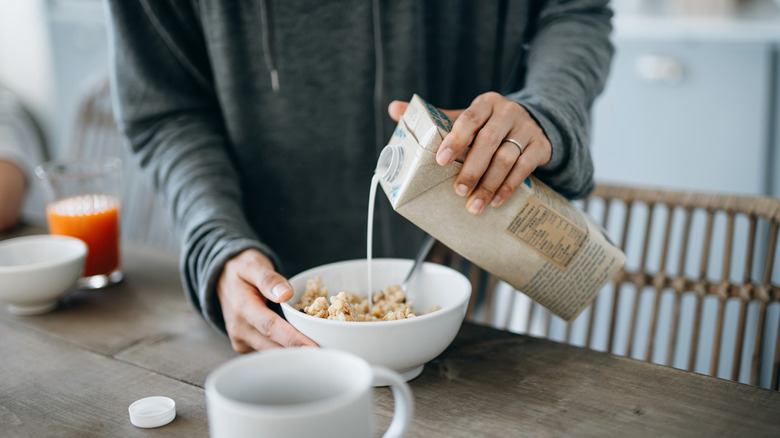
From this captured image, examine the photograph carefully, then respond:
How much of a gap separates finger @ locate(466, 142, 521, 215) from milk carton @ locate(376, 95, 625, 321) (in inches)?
0.6

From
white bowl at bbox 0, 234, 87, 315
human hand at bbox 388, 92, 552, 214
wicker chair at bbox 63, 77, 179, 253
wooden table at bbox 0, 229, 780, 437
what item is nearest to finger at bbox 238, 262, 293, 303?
wooden table at bbox 0, 229, 780, 437

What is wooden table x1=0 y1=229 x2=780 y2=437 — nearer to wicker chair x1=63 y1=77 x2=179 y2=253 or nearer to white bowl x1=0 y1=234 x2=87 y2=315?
white bowl x1=0 y1=234 x2=87 y2=315

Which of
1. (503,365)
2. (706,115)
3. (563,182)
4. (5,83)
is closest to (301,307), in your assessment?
(503,365)

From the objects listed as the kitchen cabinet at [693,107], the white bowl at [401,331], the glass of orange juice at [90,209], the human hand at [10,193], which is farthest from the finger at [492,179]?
the kitchen cabinet at [693,107]

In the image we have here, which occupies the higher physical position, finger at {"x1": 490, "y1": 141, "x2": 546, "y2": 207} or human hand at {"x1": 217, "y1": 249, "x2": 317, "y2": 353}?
finger at {"x1": 490, "y1": 141, "x2": 546, "y2": 207}

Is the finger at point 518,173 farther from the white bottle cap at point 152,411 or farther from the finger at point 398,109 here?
the white bottle cap at point 152,411

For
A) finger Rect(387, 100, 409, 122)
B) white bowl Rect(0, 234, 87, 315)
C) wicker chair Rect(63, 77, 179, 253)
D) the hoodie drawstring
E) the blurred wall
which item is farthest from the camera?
the blurred wall

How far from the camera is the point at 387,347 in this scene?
63 centimetres

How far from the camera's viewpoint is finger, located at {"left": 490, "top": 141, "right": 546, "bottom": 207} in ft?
2.15

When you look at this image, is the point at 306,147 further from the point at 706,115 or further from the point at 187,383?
the point at 706,115

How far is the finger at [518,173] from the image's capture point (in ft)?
2.15

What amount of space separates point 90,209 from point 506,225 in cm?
74

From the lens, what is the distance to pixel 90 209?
3.55 feet

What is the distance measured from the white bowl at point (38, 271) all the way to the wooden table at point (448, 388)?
0.04 meters
